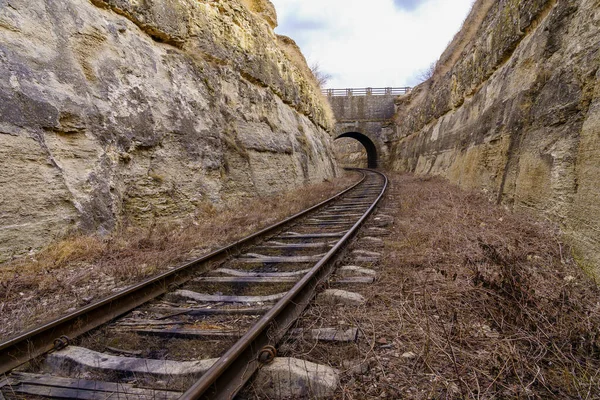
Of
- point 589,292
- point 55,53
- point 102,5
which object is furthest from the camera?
point 102,5

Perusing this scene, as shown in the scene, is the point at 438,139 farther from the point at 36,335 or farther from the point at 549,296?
the point at 36,335

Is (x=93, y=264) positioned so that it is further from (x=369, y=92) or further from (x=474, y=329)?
(x=369, y=92)

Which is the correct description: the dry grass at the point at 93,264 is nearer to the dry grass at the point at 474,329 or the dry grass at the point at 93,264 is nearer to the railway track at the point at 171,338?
the railway track at the point at 171,338

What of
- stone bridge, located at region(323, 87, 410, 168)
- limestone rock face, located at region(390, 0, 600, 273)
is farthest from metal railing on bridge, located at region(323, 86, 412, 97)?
limestone rock face, located at region(390, 0, 600, 273)

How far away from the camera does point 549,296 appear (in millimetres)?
2836

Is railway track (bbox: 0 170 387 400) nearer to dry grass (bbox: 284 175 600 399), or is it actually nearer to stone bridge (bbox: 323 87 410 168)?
dry grass (bbox: 284 175 600 399)

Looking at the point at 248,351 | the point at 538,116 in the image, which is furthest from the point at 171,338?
the point at 538,116

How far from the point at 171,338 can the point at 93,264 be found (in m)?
2.62

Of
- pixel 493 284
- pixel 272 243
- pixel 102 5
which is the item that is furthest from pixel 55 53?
pixel 493 284

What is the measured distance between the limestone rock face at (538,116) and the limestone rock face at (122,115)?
6865mm

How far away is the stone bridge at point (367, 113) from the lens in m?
36.3

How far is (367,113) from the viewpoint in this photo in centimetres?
3691

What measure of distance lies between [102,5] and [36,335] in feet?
23.9

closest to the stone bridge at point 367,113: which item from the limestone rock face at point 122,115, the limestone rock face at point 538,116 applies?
the limestone rock face at point 538,116
